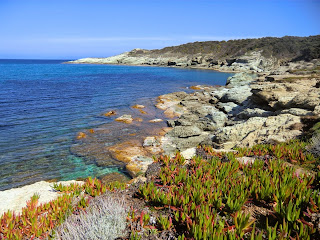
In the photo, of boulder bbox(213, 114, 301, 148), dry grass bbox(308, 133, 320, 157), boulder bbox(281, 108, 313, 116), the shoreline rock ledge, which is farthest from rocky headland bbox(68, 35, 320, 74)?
dry grass bbox(308, 133, 320, 157)

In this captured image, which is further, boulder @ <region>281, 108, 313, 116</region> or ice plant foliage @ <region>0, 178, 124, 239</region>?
boulder @ <region>281, 108, 313, 116</region>

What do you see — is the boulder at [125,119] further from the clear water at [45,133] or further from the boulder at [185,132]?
the boulder at [185,132]

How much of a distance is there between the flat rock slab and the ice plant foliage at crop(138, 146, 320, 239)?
10.2 ft

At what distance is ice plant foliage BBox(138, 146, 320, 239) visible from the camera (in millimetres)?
3414

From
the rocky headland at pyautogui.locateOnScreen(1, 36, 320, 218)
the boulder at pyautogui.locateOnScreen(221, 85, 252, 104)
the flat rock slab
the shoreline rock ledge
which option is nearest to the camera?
the flat rock slab

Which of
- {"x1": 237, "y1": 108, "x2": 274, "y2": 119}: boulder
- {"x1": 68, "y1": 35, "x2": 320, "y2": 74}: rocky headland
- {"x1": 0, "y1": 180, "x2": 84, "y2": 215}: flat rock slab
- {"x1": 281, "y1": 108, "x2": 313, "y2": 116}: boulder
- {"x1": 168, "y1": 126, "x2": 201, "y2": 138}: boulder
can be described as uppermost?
{"x1": 68, "y1": 35, "x2": 320, "y2": 74}: rocky headland

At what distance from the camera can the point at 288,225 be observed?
3570 millimetres

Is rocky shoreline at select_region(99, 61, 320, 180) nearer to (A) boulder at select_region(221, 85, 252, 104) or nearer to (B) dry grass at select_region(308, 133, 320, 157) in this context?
(B) dry grass at select_region(308, 133, 320, 157)

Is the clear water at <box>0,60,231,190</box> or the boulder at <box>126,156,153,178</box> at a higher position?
the clear water at <box>0,60,231,190</box>

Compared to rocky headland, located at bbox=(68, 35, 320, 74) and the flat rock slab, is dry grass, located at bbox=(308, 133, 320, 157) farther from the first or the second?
rocky headland, located at bbox=(68, 35, 320, 74)

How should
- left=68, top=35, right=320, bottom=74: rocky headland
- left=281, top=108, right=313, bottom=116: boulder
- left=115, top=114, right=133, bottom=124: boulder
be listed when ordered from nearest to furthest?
left=281, top=108, right=313, bottom=116: boulder, left=115, top=114, right=133, bottom=124: boulder, left=68, top=35, right=320, bottom=74: rocky headland

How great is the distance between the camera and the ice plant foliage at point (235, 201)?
3.41 meters

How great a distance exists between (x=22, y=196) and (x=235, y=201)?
6588 millimetres

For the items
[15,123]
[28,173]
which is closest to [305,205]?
[28,173]
